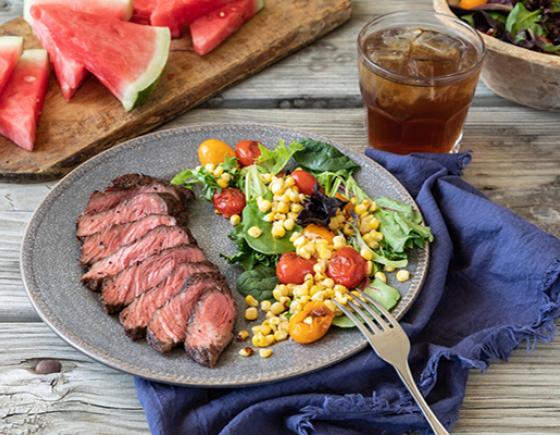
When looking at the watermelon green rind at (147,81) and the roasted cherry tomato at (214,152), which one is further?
the watermelon green rind at (147,81)

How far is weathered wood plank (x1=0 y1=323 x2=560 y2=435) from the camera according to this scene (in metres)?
2.30

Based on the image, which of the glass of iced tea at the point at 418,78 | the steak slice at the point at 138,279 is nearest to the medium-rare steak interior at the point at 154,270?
the steak slice at the point at 138,279

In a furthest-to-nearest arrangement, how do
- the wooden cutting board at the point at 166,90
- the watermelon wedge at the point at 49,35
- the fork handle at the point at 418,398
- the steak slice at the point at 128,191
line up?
→ the watermelon wedge at the point at 49,35 → the wooden cutting board at the point at 166,90 → the steak slice at the point at 128,191 → the fork handle at the point at 418,398

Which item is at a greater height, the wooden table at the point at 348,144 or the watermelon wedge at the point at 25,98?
the watermelon wedge at the point at 25,98

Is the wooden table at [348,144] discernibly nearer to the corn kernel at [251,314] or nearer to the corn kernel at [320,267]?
the corn kernel at [251,314]

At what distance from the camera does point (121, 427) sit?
2.29 meters

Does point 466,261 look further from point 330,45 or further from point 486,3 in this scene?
point 330,45

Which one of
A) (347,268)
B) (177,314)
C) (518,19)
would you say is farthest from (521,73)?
(177,314)

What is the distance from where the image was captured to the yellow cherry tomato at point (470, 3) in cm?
347

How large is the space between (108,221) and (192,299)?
21.1 inches

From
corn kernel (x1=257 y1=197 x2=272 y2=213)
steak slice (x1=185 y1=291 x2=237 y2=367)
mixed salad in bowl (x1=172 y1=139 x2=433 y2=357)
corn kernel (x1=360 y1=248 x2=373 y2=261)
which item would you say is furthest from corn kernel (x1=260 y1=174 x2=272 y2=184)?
steak slice (x1=185 y1=291 x2=237 y2=367)

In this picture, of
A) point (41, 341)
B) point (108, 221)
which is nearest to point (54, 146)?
point (108, 221)

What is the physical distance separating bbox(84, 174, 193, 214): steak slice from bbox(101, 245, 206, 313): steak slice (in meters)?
0.36

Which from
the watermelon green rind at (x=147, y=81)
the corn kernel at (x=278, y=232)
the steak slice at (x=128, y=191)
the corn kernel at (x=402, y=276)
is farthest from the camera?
the watermelon green rind at (x=147, y=81)
